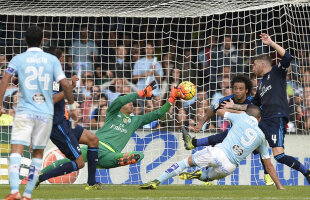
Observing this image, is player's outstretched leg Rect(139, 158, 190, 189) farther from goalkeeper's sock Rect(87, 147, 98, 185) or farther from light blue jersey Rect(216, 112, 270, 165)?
goalkeeper's sock Rect(87, 147, 98, 185)

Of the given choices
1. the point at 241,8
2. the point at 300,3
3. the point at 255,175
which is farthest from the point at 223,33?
the point at 255,175

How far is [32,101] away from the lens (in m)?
6.37

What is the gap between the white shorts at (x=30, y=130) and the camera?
632 centimetres

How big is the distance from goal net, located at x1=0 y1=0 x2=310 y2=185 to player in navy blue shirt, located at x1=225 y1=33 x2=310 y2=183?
2.44 metres

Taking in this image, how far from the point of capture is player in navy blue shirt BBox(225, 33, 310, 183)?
9.45 meters

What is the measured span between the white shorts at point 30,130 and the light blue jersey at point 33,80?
52 mm

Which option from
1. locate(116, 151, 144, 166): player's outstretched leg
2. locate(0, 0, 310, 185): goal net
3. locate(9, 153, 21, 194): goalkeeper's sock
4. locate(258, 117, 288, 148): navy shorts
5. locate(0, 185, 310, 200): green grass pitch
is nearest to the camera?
locate(9, 153, 21, 194): goalkeeper's sock

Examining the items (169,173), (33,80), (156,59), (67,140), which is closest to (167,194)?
(169,173)

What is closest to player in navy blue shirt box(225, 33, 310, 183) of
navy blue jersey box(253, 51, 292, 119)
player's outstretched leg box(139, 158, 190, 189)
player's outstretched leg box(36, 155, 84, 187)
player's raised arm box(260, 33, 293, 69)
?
navy blue jersey box(253, 51, 292, 119)

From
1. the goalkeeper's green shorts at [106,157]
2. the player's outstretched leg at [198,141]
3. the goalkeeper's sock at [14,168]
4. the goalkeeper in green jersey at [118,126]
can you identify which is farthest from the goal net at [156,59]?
the goalkeeper's sock at [14,168]

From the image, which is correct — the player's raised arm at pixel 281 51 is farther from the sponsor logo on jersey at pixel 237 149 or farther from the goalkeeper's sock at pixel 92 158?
the goalkeeper's sock at pixel 92 158

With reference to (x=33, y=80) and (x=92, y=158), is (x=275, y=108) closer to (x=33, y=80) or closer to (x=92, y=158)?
(x=92, y=158)

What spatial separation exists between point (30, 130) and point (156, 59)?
7.64 meters

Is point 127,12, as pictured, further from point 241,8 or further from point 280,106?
point 280,106
